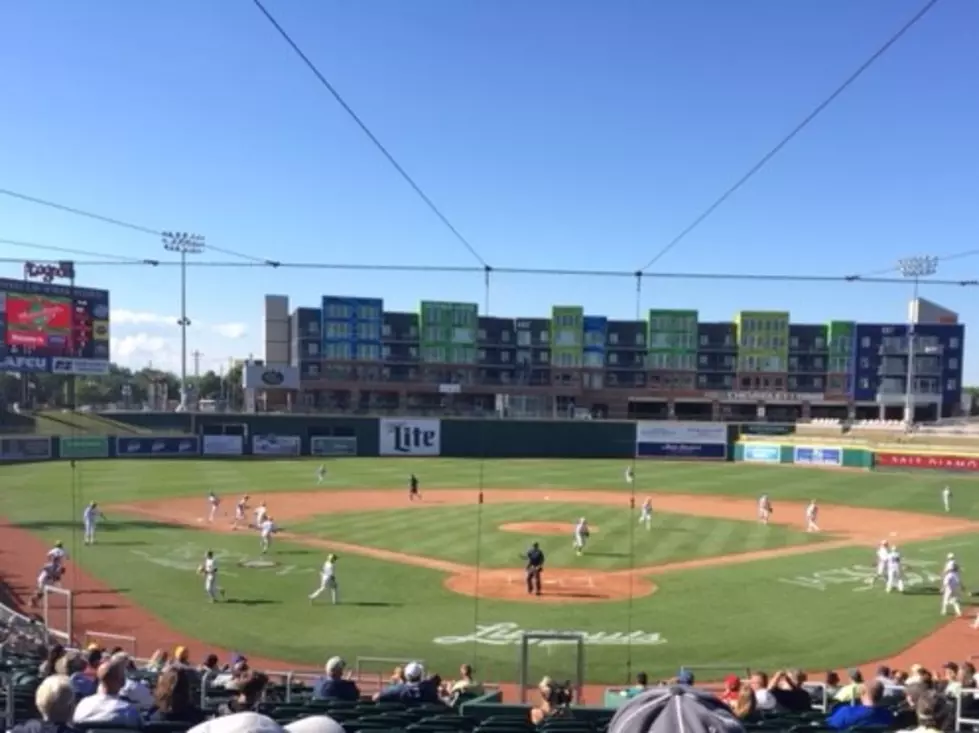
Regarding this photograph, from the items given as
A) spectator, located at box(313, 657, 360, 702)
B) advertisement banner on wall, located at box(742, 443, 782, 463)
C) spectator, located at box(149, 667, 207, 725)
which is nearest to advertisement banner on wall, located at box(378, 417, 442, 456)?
advertisement banner on wall, located at box(742, 443, 782, 463)

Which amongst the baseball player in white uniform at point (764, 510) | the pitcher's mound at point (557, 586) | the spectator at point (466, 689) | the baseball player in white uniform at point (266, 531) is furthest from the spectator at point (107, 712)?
the baseball player in white uniform at point (764, 510)

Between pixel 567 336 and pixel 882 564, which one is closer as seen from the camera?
pixel 882 564

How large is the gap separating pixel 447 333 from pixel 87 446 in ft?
141

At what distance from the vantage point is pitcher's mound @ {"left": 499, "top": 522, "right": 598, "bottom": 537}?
107 ft

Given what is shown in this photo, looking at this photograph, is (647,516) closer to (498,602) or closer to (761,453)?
(498,602)

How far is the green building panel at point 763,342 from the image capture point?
9394 centimetres

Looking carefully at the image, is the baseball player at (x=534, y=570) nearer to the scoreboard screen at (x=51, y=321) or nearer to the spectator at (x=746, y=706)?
the spectator at (x=746, y=706)

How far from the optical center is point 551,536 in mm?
31734

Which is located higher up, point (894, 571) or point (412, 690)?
point (412, 690)

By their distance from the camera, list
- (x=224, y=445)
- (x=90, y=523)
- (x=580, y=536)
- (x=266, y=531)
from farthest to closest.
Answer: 1. (x=224, y=445)
2. (x=90, y=523)
3. (x=580, y=536)
4. (x=266, y=531)

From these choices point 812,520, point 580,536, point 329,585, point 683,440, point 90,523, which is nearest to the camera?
point 329,585

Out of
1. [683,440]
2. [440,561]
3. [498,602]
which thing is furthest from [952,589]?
[683,440]

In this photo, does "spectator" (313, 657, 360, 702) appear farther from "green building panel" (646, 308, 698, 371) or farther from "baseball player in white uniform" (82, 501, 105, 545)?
"green building panel" (646, 308, 698, 371)

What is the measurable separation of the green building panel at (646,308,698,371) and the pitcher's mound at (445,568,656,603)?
70000mm
